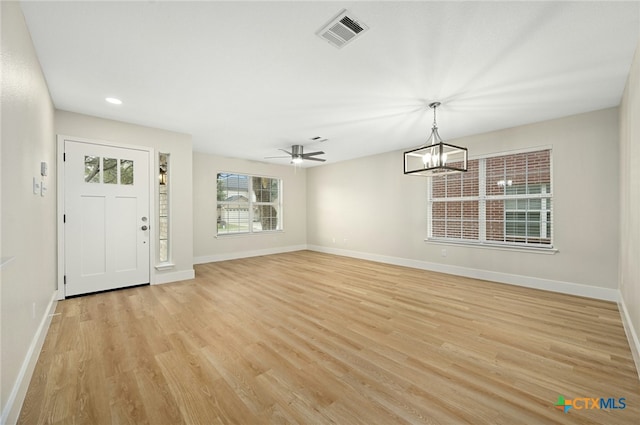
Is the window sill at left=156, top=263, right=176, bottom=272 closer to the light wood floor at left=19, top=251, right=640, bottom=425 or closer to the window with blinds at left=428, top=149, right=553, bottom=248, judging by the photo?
the light wood floor at left=19, top=251, right=640, bottom=425

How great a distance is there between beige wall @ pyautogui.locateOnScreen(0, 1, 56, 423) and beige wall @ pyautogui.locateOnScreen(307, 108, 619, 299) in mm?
5176

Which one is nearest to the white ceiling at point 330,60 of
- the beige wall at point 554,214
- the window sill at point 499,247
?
the beige wall at point 554,214

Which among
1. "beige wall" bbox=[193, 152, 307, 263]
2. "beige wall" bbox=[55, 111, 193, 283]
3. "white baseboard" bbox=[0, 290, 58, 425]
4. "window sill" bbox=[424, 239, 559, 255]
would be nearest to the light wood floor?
"white baseboard" bbox=[0, 290, 58, 425]

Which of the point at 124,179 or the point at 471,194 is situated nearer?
the point at 124,179

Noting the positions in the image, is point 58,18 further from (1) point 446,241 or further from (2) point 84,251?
(1) point 446,241

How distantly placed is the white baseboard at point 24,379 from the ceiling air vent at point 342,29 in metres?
3.12

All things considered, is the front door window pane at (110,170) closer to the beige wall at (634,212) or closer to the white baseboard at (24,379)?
the white baseboard at (24,379)

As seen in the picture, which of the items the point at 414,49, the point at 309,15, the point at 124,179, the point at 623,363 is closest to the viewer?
the point at 309,15

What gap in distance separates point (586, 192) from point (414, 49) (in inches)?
→ 141

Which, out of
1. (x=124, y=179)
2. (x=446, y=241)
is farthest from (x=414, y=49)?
(x=124, y=179)

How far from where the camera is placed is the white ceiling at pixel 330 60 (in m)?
1.86

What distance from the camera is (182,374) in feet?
6.41

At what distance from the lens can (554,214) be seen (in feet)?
13.2

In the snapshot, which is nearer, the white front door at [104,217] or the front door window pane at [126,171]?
the white front door at [104,217]
